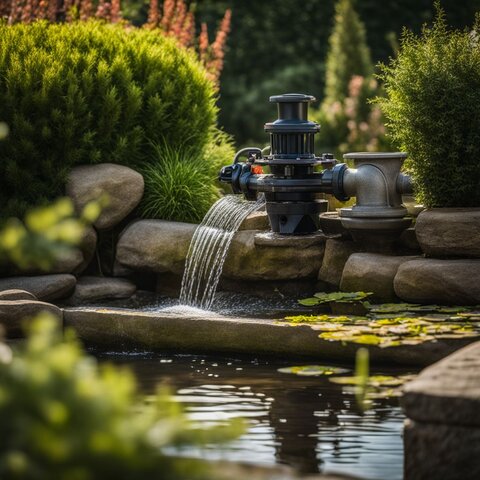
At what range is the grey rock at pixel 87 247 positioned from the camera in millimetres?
9070

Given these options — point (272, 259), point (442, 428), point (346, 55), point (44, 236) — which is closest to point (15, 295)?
point (272, 259)

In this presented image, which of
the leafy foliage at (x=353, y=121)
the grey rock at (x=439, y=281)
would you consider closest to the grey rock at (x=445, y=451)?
the grey rock at (x=439, y=281)

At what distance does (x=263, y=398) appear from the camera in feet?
19.2

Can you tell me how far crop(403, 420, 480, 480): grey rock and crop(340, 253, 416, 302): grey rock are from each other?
358cm

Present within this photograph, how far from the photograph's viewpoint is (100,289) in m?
8.95

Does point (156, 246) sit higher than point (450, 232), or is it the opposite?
point (450, 232)

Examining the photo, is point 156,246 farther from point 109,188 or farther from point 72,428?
point 72,428

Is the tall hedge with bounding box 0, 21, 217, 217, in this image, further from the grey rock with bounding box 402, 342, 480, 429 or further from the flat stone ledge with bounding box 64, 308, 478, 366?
the grey rock with bounding box 402, 342, 480, 429

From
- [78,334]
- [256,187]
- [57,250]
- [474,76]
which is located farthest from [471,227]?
[57,250]

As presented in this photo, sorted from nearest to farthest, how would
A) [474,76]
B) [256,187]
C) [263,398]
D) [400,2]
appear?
1. [263,398]
2. [474,76]
3. [256,187]
4. [400,2]

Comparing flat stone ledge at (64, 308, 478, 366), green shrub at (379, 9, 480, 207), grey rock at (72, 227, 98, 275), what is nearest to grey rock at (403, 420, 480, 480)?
flat stone ledge at (64, 308, 478, 366)

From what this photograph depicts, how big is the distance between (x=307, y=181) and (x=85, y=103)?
218cm

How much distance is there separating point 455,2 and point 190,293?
20.5m

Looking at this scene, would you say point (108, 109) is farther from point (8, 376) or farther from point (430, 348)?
point (8, 376)
